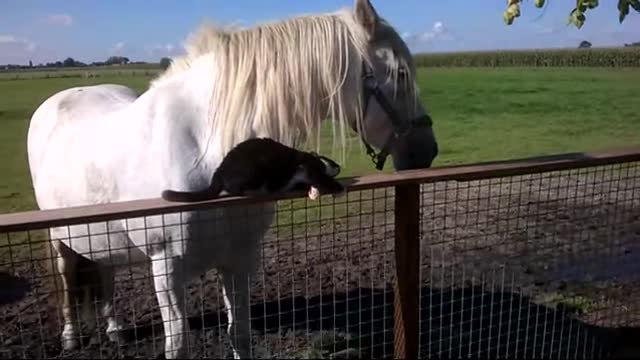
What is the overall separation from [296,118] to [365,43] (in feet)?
1.26

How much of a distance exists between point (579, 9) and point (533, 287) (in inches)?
75.8

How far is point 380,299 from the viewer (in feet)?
13.3

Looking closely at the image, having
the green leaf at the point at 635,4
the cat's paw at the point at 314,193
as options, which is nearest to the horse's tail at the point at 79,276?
the cat's paw at the point at 314,193

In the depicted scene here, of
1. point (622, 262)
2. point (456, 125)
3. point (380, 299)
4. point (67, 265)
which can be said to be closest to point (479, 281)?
point (380, 299)

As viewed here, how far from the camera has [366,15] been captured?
2.23 meters

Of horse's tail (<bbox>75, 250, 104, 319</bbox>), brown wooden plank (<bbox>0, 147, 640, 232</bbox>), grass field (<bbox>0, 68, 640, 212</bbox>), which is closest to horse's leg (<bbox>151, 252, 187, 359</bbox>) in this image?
brown wooden plank (<bbox>0, 147, 640, 232</bbox>)

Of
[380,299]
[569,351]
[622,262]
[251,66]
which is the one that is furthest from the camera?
[622,262]

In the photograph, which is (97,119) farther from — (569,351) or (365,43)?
(569,351)

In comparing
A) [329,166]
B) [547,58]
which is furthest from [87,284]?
[547,58]

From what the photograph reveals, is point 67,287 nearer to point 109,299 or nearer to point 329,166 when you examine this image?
point 109,299

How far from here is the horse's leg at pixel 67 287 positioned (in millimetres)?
3160

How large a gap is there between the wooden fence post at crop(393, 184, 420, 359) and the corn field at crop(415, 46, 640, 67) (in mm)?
25729

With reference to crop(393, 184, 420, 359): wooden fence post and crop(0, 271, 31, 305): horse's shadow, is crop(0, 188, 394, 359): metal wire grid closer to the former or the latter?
crop(0, 271, 31, 305): horse's shadow

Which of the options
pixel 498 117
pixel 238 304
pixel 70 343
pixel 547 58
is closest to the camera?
pixel 238 304
